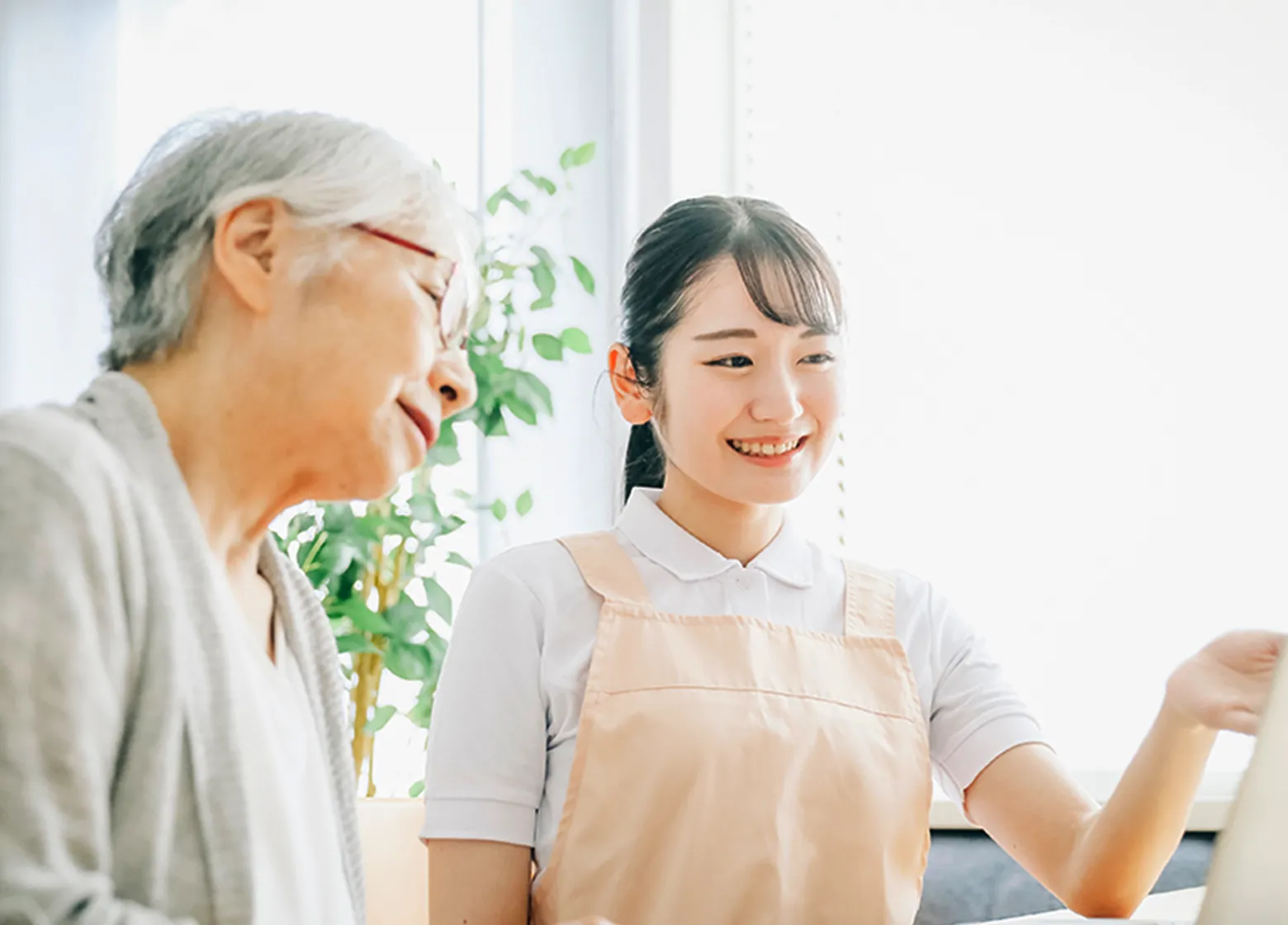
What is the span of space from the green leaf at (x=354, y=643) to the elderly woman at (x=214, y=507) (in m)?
0.94

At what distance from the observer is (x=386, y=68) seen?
2342 millimetres

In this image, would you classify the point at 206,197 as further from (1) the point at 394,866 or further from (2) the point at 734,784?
(1) the point at 394,866

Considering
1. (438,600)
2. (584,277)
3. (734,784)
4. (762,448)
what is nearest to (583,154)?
(584,277)

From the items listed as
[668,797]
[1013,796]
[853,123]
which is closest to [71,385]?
[853,123]

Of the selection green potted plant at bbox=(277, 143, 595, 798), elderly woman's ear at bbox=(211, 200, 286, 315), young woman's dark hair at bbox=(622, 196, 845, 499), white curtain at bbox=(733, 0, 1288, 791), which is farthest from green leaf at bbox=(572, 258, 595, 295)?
elderly woman's ear at bbox=(211, 200, 286, 315)

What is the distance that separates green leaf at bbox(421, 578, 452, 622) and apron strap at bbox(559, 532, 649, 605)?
695 mm

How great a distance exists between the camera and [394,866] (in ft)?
5.16

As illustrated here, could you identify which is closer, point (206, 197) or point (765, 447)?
point (206, 197)

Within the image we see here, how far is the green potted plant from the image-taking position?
1950 millimetres

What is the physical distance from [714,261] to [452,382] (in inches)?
19.2

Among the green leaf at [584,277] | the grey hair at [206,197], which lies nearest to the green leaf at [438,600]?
the green leaf at [584,277]

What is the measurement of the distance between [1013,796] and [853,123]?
1.25 metres

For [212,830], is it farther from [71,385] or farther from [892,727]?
[71,385]

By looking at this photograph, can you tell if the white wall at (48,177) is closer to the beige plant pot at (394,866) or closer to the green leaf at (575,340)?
the green leaf at (575,340)
